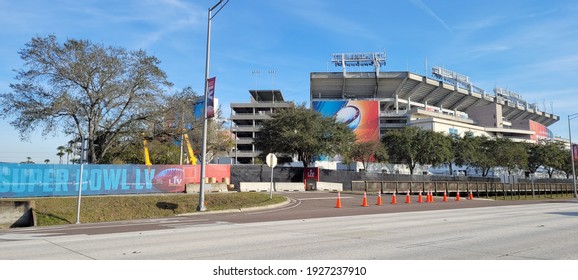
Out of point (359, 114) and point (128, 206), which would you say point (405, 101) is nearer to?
point (359, 114)

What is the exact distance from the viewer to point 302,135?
43.7m

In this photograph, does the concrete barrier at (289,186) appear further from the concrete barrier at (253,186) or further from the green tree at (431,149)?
the green tree at (431,149)

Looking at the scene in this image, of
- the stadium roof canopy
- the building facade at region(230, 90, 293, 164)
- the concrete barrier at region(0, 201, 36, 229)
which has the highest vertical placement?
the stadium roof canopy

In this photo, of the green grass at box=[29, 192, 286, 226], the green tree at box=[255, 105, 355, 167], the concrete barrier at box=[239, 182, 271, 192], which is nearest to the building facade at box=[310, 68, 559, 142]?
the green tree at box=[255, 105, 355, 167]

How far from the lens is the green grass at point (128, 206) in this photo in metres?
21.8

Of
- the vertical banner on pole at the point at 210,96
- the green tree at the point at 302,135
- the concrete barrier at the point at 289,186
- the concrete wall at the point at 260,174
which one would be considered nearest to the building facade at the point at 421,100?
the green tree at the point at 302,135

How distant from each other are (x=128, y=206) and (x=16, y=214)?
546 centimetres

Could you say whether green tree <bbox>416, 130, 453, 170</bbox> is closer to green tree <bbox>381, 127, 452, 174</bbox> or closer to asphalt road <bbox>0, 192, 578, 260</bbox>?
green tree <bbox>381, 127, 452, 174</bbox>

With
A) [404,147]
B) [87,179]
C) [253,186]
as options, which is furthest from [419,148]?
[87,179]

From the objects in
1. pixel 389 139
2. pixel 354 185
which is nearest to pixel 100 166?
pixel 354 185

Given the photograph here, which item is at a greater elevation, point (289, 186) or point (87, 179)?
point (87, 179)

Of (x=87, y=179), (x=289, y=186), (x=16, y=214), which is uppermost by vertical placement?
(x=87, y=179)

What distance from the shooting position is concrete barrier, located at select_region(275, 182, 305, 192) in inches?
1486

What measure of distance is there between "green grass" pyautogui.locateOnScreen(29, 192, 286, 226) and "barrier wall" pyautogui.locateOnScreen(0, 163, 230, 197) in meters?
1.70
